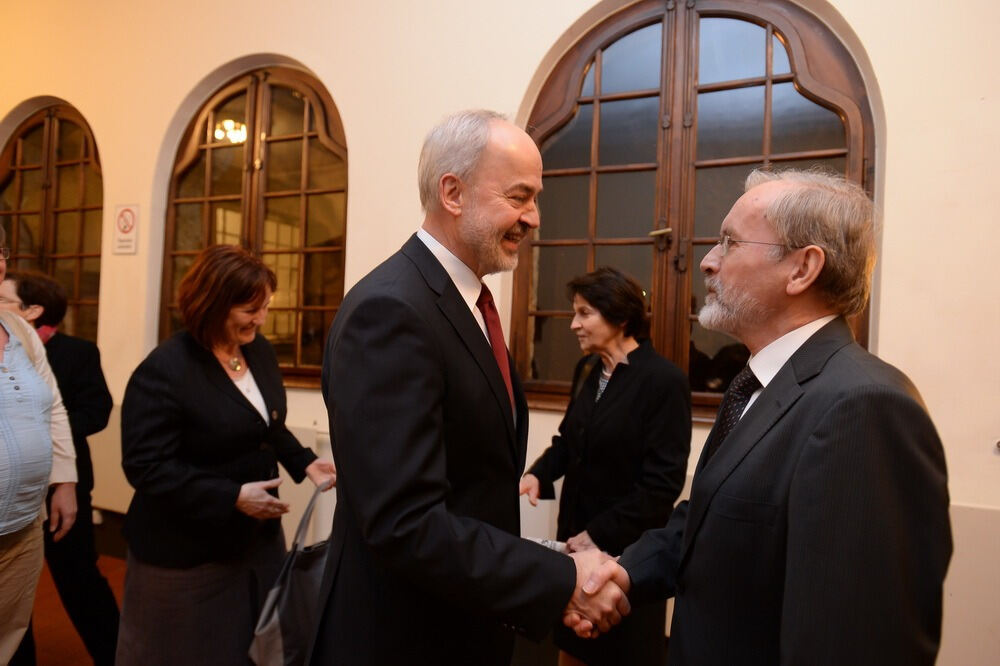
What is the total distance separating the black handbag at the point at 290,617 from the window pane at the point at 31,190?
4.65 metres

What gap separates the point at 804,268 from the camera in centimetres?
116

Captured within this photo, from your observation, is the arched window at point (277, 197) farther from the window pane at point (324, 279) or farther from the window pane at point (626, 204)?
the window pane at point (626, 204)

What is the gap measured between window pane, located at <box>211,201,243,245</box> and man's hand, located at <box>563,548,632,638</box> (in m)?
3.66

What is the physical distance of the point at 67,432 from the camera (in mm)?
2227

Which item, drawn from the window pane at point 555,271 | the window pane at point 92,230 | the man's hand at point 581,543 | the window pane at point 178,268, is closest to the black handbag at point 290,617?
the man's hand at point 581,543

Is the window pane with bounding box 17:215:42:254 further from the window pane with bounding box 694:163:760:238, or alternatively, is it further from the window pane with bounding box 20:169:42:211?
the window pane with bounding box 694:163:760:238

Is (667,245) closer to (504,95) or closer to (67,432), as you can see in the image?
(504,95)

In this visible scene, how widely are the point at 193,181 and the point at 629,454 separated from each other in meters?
3.66

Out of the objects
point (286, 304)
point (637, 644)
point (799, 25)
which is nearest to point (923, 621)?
point (637, 644)

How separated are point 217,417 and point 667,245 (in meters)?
2.16

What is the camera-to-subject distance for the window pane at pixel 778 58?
3031mm

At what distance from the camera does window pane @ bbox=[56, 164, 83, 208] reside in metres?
4.82

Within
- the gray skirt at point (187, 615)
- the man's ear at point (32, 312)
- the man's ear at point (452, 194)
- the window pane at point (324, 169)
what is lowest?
the gray skirt at point (187, 615)

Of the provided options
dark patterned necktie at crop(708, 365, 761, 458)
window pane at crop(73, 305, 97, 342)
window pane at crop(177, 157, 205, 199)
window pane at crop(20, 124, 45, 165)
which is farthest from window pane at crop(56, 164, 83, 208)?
dark patterned necktie at crop(708, 365, 761, 458)
